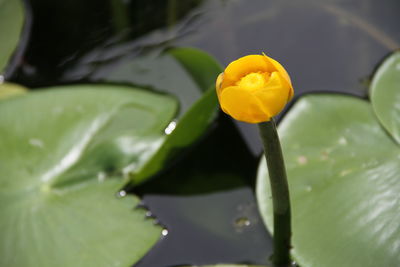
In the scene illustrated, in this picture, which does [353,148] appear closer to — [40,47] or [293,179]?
[293,179]

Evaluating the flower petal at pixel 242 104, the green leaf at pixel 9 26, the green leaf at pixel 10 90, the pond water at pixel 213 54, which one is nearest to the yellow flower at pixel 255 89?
the flower petal at pixel 242 104

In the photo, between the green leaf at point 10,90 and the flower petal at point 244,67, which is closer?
the flower petal at point 244,67

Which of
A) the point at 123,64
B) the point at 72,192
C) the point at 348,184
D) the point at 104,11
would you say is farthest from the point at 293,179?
the point at 104,11

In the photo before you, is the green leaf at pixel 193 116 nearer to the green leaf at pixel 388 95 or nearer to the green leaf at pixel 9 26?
the green leaf at pixel 388 95

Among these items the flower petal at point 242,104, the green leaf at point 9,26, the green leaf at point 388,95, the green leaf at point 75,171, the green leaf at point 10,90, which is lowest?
the green leaf at point 75,171

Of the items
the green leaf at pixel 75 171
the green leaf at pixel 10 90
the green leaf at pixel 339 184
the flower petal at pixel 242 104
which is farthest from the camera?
the green leaf at pixel 10 90

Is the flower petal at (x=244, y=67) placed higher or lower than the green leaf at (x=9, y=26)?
higher
